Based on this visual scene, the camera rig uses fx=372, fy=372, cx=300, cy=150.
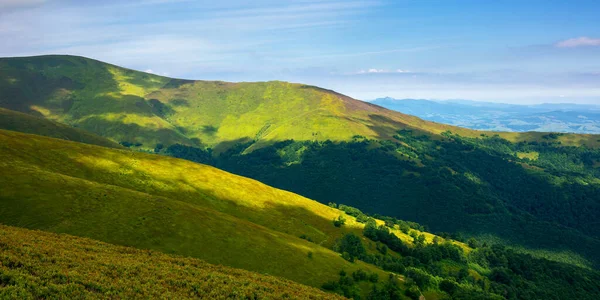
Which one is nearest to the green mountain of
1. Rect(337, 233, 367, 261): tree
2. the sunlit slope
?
the sunlit slope

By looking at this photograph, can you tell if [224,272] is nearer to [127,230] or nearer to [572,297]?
[127,230]

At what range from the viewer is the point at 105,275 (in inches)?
1603

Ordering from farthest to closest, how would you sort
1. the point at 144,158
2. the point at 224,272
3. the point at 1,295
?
1. the point at 144,158
2. the point at 224,272
3. the point at 1,295

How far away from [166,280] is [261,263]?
111 ft

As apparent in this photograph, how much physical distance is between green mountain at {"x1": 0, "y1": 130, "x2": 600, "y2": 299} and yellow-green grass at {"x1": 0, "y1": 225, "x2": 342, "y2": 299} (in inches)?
6.4

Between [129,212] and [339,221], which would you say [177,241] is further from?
[339,221]

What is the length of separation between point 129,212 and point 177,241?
44.9ft

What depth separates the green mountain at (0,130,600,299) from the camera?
41781 millimetres

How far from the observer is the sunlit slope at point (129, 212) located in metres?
68.1

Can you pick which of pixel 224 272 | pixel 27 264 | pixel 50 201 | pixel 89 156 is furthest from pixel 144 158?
pixel 27 264

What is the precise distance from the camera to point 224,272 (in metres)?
55.3

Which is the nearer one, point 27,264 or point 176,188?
point 27,264

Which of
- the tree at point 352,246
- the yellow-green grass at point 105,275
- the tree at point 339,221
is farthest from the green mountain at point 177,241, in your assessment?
the tree at point 339,221

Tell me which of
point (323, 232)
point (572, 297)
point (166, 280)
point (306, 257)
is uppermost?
point (166, 280)
